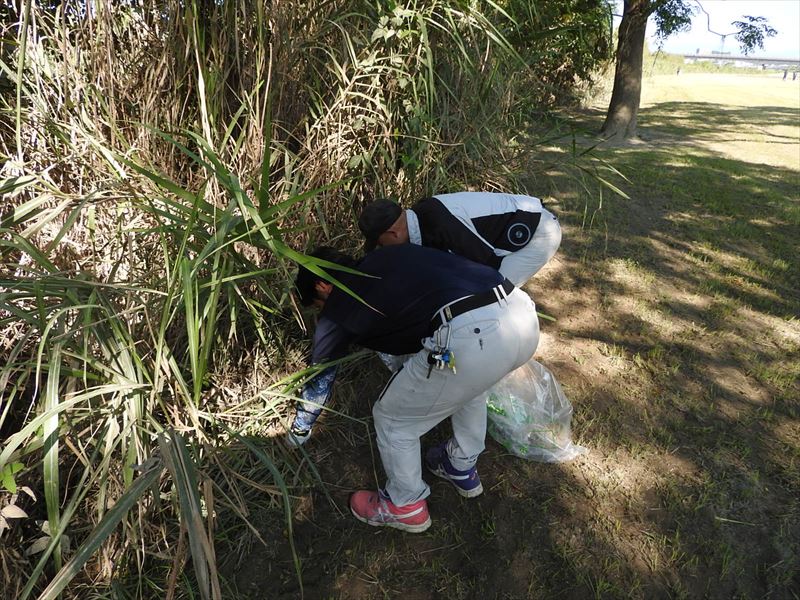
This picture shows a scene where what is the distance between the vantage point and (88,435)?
65.1 inches

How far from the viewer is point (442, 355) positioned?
Result: 165 centimetres

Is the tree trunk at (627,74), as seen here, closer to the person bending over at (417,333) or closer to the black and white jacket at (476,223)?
the black and white jacket at (476,223)

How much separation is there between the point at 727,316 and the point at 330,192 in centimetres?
267

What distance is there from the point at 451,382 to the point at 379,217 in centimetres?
79

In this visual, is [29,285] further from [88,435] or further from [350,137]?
[350,137]

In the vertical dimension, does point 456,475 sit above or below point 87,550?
below

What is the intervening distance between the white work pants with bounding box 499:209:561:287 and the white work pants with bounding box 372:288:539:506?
0.71m

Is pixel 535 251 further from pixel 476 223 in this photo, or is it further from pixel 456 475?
pixel 456 475

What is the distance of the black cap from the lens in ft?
7.02

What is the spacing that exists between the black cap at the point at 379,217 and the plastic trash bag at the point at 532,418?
862 millimetres

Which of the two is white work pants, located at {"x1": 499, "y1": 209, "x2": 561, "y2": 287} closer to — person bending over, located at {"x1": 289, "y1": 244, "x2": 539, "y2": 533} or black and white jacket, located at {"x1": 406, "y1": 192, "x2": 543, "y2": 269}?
black and white jacket, located at {"x1": 406, "y1": 192, "x2": 543, "y2": 269}

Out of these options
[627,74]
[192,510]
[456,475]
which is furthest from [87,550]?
[627,74]

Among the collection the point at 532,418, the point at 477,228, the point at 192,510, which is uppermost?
the point at 477,228

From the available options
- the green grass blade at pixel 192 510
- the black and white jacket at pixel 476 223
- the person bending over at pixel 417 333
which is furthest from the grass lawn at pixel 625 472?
the green grass blade at pixel 192 510
